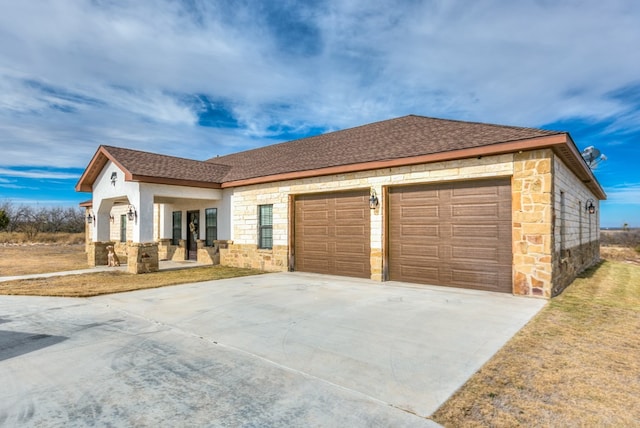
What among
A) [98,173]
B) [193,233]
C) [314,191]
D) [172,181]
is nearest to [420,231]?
[314,191]

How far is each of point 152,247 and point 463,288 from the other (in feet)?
34.5

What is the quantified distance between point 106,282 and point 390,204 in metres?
8.84

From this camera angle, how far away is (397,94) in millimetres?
16359

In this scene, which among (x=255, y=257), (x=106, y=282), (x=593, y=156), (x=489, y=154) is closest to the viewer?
(x=489, y=154)

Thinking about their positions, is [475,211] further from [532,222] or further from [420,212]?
[420,212]

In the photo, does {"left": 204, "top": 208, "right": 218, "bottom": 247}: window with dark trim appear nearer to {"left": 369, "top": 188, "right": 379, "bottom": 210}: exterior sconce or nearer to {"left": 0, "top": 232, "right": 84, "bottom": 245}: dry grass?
{"left": 369, "top": 188, "right": 379, "bottom": 210}: exterior sconce

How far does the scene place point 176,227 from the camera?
17.5 meters

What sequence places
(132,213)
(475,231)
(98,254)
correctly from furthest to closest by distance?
(98,254), (132,213), (475,231)

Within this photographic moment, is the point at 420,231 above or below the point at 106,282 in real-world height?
above

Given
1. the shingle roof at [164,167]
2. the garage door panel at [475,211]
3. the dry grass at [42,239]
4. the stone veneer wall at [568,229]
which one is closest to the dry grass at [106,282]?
the shingle roof at [164,167]

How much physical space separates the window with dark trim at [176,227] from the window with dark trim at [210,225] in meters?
2.56

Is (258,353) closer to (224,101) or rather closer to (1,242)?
(224,101)

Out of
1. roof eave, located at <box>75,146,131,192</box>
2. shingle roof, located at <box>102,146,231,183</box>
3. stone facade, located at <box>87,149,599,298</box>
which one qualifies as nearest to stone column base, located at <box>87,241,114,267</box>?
stone facade, located at <box>87,149,599,298</box>

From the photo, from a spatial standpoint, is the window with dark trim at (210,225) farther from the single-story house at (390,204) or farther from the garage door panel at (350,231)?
the garage door panel at (350,231)
